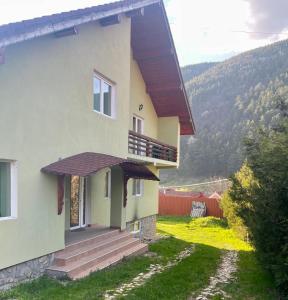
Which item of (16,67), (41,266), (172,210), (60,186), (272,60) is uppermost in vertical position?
(272,60)

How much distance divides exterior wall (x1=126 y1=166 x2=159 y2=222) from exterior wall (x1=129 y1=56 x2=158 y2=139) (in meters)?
2.20

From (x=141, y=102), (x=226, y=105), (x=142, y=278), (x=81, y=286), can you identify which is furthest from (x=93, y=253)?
Result: (x=226, y=105)

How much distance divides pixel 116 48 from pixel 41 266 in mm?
7361

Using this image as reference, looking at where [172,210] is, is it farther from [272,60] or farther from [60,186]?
[272,60]

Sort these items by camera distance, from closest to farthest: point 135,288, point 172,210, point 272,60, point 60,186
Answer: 1. point 135,288
2. point 60,186
3. point 172,210
4. point 272,60

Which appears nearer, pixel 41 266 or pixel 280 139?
pixel 280 139

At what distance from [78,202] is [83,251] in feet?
10.6

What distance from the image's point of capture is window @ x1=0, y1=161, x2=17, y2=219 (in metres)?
7.67

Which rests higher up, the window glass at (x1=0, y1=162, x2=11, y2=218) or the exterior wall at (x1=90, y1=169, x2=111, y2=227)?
the window glass at (x1=0, y1=162, x2=11, y2=218)

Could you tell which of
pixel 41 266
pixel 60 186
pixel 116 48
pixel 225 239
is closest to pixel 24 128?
pixel 60 186

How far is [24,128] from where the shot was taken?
8023 mm

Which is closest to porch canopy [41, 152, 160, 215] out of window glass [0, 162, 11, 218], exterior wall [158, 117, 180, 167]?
window glass [0, 162, 11, 218]

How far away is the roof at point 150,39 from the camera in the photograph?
7.12 metres

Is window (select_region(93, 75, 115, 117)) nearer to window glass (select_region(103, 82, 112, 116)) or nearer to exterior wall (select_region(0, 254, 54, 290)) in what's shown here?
window glass (select_region(103, 82, 112, 116))
